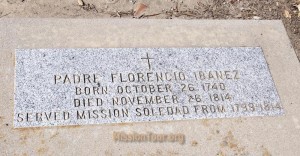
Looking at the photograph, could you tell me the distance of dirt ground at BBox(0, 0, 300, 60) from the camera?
165 inches

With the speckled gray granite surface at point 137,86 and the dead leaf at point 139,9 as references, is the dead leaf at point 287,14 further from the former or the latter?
the dead leaf at point 139,9

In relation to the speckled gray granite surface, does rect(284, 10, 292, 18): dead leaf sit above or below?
above

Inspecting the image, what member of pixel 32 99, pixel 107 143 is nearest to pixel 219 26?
pixel 107 143

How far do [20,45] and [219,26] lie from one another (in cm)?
187

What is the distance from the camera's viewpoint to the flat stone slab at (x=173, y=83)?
3.17 meters

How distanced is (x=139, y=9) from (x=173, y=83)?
1.19m

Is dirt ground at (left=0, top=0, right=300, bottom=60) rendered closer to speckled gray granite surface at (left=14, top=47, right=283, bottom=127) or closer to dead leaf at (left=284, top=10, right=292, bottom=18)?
dead leaf at (left=284, top=10, right=292, bottom=18)

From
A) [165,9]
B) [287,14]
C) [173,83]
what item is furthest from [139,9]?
[287,14]

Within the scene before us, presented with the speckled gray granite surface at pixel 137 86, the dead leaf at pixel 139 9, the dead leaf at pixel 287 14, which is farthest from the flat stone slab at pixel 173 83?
the dead leaf at pixel 287 14

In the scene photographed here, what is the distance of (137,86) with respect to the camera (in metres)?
3.44

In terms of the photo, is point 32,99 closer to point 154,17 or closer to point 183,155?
point 183,155

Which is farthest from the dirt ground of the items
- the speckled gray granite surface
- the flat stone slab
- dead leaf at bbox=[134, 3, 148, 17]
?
the speckled gray granite surface

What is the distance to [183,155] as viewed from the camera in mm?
3236

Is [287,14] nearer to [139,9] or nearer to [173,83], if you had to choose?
[139,9]
